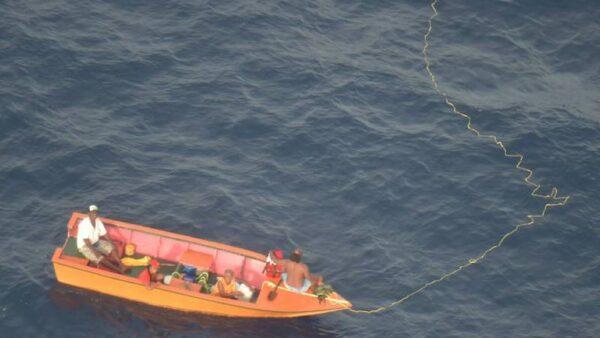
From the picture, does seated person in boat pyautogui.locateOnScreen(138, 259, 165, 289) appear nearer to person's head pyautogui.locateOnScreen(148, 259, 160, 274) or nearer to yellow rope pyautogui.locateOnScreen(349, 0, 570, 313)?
person's head pyautogui.locateOnScreen(148, 259, 160, 274)

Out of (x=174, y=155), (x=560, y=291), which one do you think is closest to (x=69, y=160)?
(x=174, y=155)

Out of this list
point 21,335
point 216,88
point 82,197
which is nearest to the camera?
point 21,335

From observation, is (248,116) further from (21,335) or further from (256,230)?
(21,335)

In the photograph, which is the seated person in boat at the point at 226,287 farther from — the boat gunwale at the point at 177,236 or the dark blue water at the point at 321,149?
the boat gunwale at the point at 177,236

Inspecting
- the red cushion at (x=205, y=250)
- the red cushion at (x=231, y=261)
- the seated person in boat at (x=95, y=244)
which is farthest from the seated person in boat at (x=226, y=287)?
the seated person in boat at (x=95, y=244)

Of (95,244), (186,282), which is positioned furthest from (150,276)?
(95,244)

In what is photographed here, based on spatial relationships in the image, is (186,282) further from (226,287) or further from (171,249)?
(171,249)

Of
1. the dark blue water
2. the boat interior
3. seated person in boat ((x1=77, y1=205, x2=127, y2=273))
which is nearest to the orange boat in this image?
the boat interior
